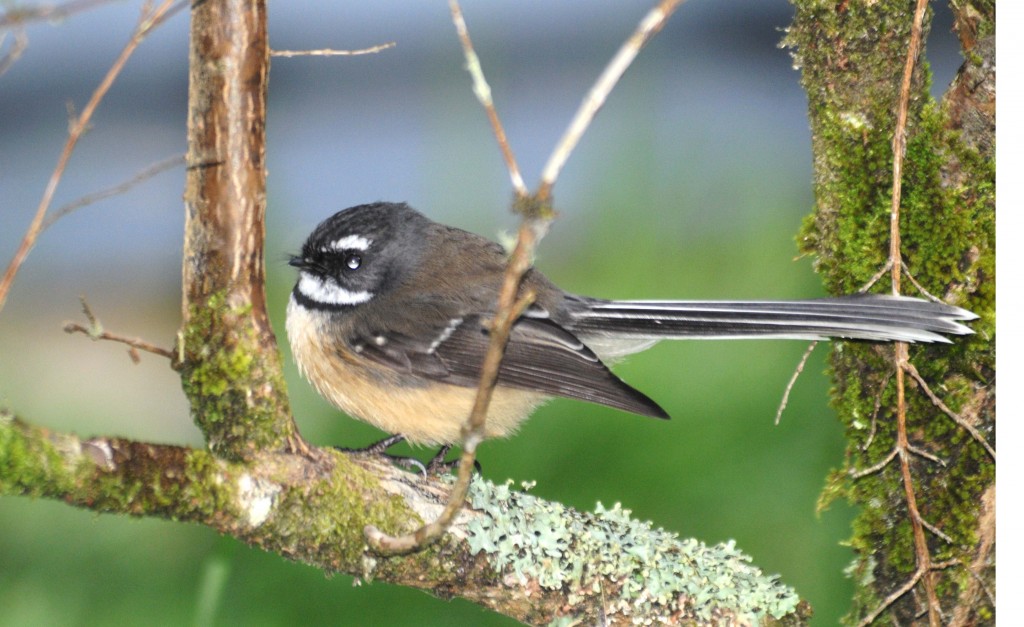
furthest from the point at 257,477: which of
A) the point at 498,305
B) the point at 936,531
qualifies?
the point at 936,531

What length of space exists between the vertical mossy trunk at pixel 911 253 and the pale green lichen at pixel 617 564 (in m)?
0.40

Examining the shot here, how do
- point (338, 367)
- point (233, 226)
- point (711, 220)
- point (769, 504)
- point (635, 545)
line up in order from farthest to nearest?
point (711, 220)
point (769, 504)
point (338, 367)
point (635, 545)
point (233, 226)

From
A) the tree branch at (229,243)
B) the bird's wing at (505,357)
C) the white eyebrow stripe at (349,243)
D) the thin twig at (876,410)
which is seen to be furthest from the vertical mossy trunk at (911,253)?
the tree branch at (229,243)

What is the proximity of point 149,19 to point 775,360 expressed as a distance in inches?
120

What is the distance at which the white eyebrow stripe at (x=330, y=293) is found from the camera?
10.4ft

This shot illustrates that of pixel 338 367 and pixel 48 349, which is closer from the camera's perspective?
pixel 338 367

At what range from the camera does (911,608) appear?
2.69m

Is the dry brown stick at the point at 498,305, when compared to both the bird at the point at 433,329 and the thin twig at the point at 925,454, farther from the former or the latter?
the thin twig at the point at 925,454

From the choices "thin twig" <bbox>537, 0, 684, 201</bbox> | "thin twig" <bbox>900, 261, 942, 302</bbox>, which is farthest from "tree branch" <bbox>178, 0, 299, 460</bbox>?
"thin twig" <bbox>900, 261, 942, 302</bbox>

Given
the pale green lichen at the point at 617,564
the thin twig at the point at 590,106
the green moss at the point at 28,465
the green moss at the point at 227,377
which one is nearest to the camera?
the thin twig at the point at 590,106

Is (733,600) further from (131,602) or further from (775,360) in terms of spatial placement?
(131,602)

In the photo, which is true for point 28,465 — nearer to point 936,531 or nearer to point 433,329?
point 433,329

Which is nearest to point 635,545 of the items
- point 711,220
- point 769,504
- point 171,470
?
point 171,470

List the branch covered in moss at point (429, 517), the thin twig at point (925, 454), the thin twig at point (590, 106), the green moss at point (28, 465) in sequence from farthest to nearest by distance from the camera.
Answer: the thin twig at point (925, 454)
the branch covered in moss at point (429, 517)
the green moss at point (28, 465)
the thin twig at point (590, 106)
